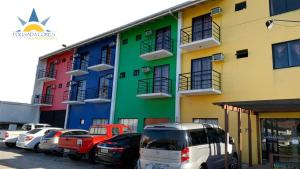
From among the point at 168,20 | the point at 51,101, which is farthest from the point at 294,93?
the point at 51,101

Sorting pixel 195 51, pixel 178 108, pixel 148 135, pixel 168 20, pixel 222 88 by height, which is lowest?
pixel 148 135

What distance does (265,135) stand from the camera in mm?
12055

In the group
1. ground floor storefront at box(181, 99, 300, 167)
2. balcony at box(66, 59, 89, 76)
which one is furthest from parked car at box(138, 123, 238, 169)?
balcony at box(66, 59, 89, 76)

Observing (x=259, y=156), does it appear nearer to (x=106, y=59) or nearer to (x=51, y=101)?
(x=106, y=59)

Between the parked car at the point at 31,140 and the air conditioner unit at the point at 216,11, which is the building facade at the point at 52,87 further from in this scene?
the air conditioner unit at the point at 216,11

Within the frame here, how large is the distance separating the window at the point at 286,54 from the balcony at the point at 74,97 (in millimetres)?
14746

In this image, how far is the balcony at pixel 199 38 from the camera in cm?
1395

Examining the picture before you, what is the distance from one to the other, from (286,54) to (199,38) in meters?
4.92

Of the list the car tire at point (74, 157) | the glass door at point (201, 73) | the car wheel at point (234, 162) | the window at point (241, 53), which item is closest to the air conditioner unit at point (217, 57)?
the glass door at point (201, 73)

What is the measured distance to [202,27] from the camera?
50.5 feet

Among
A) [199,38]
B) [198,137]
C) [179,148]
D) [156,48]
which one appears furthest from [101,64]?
[179,148]

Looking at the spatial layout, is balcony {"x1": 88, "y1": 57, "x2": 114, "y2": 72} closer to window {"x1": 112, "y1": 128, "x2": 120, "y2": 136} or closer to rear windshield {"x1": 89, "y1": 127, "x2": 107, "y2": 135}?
rear windshield {"x1": 89, "y1": 127, "x2": 107, "y2": 135}

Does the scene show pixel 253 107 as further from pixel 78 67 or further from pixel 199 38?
pixel 78 67

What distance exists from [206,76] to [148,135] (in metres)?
6.91
